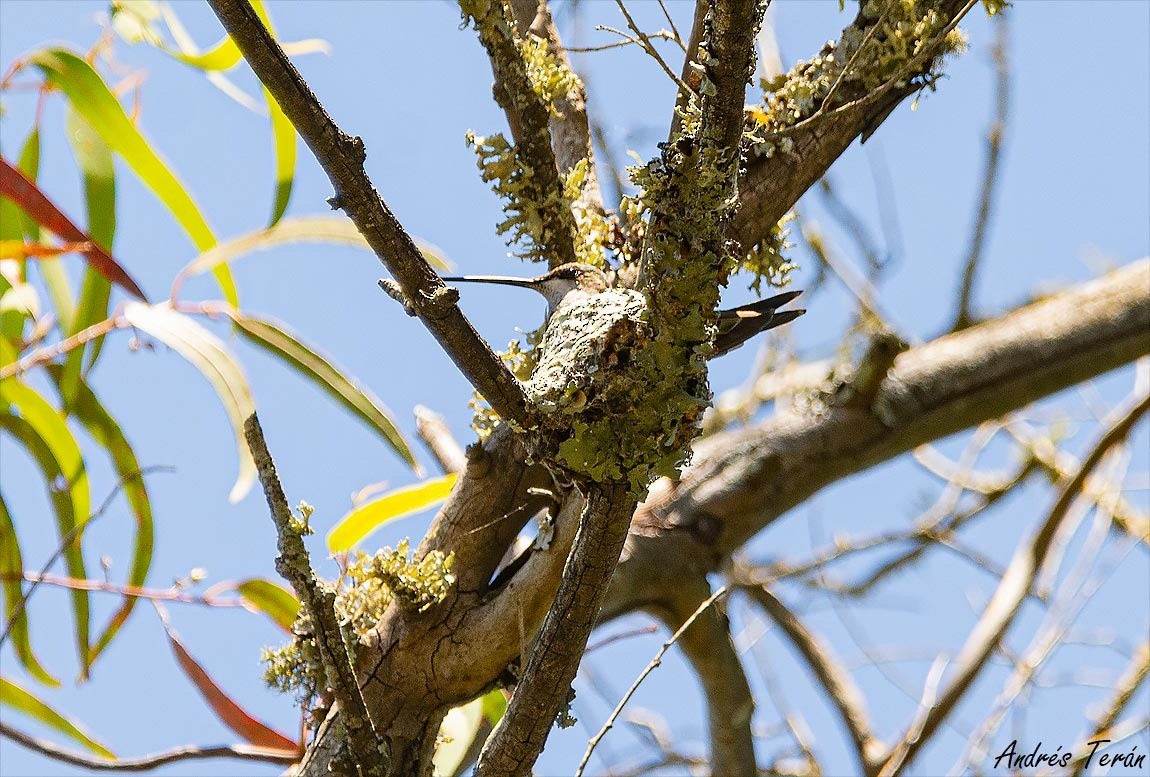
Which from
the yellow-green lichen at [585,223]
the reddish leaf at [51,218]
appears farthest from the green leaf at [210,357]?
the yellow-green lichen at [585,223]

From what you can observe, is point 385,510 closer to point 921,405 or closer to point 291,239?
point 291,239

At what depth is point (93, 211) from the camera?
133 centimetres

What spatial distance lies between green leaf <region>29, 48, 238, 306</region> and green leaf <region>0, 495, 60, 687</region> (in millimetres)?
422

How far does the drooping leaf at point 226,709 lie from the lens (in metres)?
1.22

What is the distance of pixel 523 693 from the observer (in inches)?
31.5

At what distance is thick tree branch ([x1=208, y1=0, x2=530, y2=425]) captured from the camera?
2.07ft

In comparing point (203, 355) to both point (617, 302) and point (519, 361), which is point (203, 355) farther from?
point (617, 302)

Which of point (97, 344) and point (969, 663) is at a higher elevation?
point (97, 344)

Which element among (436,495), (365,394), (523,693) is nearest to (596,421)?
(523,693)

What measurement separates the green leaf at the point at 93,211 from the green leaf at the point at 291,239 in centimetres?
11

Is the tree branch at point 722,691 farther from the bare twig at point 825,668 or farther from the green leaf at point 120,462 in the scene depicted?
the green leaf at point 120,462

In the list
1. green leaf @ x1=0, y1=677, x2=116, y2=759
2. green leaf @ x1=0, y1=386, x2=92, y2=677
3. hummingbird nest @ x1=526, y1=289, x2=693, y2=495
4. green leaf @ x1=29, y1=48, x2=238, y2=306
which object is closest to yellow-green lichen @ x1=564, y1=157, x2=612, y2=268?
hummingbird nest @ x1=526, y1=289, x2=693, y2=495

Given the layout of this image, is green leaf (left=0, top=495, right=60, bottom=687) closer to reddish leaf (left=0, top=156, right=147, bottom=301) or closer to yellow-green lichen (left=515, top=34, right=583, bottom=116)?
reddish leaf (left=0, top=156, right=147, bottom=301)

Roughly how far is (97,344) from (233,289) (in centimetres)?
19
